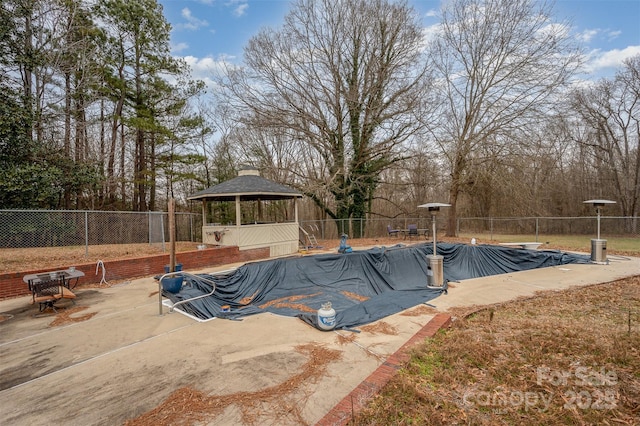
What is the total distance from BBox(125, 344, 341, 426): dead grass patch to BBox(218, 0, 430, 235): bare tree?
13.4 metres

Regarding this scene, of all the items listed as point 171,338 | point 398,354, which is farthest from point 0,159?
point 398,354

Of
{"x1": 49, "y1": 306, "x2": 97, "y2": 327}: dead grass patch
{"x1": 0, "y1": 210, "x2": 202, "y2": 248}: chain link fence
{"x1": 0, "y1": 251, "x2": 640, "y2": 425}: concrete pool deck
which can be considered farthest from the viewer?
{"x1": 0, "y1": 210, "x2": 202, "y2": 248}: chain link fence

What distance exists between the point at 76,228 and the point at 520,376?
46.2 ft

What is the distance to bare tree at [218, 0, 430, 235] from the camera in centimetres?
1659

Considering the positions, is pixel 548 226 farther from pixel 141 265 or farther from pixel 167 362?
pixel 167 362

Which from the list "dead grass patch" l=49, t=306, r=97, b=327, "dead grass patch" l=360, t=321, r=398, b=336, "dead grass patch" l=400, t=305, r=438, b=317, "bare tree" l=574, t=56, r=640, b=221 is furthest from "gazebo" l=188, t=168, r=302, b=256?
"bare tree" l=574, t=56, r=640, b=221

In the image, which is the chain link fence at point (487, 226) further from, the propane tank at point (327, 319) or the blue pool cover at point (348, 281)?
the propane tank at point (327, 319)

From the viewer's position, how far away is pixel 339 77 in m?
17.0

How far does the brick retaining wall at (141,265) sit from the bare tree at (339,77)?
6.53 metres

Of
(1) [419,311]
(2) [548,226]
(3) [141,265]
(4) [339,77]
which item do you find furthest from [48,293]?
(2) [548,226]

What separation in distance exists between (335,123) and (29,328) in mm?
16606

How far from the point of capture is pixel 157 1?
18.0m

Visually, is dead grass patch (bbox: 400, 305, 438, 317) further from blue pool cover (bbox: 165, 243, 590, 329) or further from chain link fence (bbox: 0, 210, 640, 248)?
chain link fence (bbox: 0, 210, 640, 248)

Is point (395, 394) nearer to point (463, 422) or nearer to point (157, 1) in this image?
point (463, 422)
